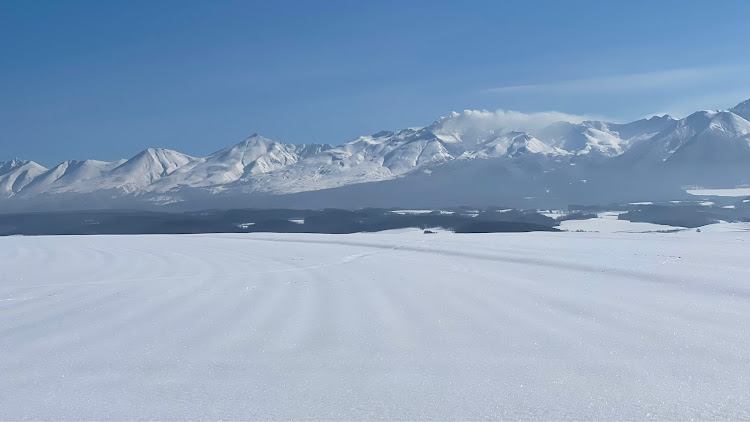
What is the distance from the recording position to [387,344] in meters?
5.32

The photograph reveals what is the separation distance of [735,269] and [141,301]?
7674 mm

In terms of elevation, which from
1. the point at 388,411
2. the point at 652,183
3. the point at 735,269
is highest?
the point at 652,183

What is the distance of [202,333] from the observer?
230 inches

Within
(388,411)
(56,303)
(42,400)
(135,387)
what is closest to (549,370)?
(388,411)

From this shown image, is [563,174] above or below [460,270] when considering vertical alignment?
above

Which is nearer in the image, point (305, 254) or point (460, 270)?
point (460, 270)

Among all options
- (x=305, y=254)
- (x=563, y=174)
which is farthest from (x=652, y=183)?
(x=305, y=254)

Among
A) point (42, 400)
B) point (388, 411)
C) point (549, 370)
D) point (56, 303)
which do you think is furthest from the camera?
point (56, 303)

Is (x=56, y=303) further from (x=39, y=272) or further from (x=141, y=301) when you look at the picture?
(x=39, y=272)

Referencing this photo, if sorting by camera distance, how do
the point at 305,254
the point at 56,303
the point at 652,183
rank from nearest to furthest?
the point at 56,303, the point at 305,254, the point at 652,183

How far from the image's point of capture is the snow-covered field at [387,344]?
4.00 metres

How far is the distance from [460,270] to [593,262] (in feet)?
7.10

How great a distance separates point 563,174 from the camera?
185 meters

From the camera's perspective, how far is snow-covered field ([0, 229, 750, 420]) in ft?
13.1
